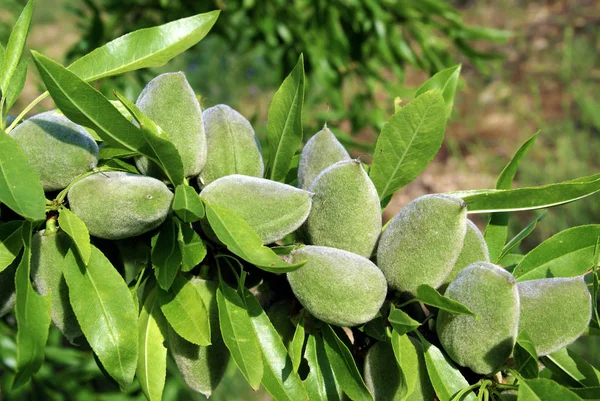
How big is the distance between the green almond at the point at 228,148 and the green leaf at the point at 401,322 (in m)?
0.26

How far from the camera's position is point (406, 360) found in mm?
651

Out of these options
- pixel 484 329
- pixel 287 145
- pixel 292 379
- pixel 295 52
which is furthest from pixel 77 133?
pixel 295 52

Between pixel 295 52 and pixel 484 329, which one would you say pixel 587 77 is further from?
pixel 484 329

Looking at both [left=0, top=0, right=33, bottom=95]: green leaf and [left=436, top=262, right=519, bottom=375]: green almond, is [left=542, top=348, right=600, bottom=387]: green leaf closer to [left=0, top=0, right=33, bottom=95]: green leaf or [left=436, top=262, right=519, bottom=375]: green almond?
[left=436, top=262, right=519, bottom=375]: green almond

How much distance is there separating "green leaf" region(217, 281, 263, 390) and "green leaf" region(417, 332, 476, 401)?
0.19 meters

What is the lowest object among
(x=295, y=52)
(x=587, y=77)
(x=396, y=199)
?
(x=396, y=199)

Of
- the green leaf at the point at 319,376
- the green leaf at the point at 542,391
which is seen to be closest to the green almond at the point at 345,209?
the green leaf at the point at 319,376

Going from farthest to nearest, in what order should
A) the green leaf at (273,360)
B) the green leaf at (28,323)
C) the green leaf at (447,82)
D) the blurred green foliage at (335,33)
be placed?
1. the blurred green foliage at (335,33)
2. the green leaf at (447,82)
3. the green leaf at (273,360)
4. the green leaf at (28,323)

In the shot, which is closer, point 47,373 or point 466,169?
point 47,373

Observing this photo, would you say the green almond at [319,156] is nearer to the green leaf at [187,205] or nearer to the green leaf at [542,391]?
the green leaf at [187,205]

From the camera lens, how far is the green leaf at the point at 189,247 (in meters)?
0.66

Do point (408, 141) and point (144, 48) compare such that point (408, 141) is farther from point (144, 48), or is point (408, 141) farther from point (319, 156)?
point (144, 48)

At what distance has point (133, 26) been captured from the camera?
2.02m

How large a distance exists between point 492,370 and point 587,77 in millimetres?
4711
